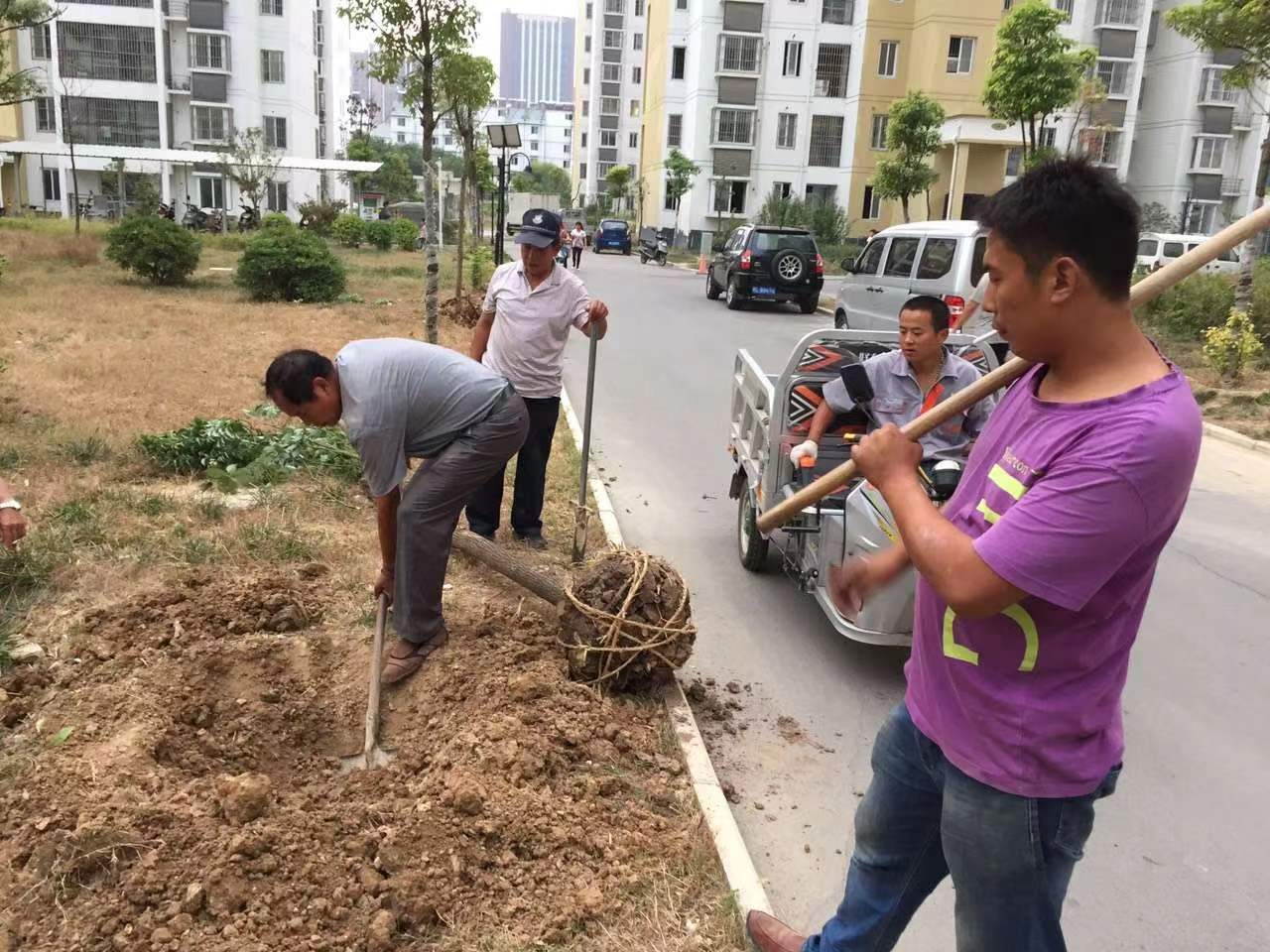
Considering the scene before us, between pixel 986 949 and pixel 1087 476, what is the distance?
948 millimetres

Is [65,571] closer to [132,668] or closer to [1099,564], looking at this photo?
[132,668]

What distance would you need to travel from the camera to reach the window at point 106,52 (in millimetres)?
50562

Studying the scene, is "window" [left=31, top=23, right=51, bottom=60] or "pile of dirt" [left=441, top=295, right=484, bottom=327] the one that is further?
"window" [left=31, top=23, right=51, bottom=60]

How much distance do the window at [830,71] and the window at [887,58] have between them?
2223 mm

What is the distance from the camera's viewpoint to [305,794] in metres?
3.36

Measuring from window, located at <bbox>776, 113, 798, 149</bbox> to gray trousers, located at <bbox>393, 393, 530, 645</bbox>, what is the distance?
4720 cm

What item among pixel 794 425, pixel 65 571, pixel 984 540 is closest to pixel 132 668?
pixel 65 571

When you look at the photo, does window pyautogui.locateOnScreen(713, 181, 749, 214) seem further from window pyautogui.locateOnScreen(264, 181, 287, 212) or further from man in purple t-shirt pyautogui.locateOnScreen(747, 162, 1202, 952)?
man in purple t-shirt pyautogui.locateOnScreen(747, 162, 1202, 952)

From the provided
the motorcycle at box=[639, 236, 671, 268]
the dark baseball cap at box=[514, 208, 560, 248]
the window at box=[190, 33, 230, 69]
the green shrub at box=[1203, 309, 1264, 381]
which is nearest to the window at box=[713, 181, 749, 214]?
the motorcycle at box=[639, 236, 671, 268]

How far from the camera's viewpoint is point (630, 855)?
9.99 ft

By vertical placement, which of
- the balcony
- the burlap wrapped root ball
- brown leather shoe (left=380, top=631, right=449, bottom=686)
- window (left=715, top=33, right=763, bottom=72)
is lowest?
brown leather shoe (left=380, top=631, right=449, bottom=686)

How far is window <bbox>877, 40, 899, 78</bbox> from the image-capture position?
45.4 m

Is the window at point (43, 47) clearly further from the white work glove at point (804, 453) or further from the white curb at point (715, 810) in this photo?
the white curb at point (715, 810)

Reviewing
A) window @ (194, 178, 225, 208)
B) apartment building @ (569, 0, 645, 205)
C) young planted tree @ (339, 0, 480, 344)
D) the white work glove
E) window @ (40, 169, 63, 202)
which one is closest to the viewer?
the white work glove
